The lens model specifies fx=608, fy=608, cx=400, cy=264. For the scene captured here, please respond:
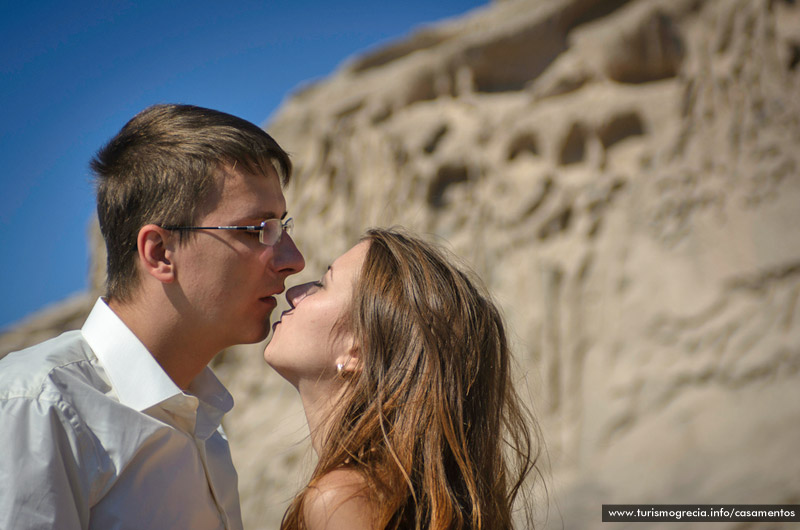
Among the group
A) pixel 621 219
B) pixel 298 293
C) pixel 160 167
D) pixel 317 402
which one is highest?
pixel 160 167

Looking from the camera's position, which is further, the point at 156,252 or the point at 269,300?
the point at 269,300

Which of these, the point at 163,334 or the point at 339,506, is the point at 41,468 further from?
the point at 339,506

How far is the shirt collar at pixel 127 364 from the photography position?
1.53 metres

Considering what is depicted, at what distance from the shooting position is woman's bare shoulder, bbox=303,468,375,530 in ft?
5.01

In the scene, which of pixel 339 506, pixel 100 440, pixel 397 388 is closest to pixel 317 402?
pixel 397 388

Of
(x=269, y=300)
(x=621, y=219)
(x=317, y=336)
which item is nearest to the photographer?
(x=317, y=336)

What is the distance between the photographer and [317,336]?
6.02ft

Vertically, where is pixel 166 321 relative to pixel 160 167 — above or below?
below

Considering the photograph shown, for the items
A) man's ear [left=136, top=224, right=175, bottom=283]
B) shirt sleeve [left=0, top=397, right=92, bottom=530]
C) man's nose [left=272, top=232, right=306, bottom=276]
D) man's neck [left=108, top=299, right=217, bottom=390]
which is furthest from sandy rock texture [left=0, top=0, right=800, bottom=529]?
shirt sleeve [left=0, top=397, right=92, bottom=530]

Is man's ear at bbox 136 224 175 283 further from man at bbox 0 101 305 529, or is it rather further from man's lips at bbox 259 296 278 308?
man's lips at bbox 259 296 278 308

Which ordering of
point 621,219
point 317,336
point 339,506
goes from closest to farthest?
point 339,506, point 317,336, point 621,219

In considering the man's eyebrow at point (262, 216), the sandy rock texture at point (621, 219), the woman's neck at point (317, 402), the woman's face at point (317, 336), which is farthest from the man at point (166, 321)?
the sandy rock texture at point (621, 219)

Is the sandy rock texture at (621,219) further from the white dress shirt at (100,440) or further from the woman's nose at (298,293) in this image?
the white dress shirt at (100,440)

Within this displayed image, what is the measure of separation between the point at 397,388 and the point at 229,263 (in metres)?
0.61
